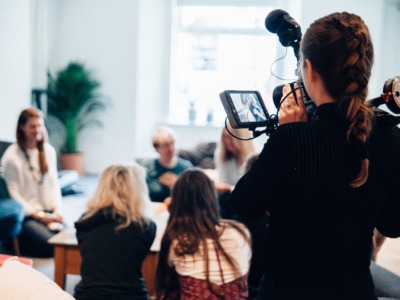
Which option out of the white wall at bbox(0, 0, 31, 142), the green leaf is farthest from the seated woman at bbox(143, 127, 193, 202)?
the green leaf

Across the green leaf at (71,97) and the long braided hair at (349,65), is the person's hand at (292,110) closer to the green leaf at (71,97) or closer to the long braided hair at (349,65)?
the long braided hair at (349,65)

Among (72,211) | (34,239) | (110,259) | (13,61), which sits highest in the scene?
(13,61)

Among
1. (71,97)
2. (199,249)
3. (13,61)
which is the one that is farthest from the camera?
(71,97)

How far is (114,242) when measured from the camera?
2123 mm

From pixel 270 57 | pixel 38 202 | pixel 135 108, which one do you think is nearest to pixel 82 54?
pixel 135 108

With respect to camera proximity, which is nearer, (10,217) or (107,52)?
(10,217)

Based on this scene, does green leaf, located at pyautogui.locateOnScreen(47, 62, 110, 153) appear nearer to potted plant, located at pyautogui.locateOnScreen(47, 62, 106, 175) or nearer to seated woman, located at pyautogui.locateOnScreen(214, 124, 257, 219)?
potted plant, located at pyautogui.locateOnScreen(47, 62, 106, 175)

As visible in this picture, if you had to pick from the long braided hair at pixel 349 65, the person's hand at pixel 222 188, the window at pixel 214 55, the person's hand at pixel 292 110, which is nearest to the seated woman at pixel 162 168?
the person's hand at pixel 222 188


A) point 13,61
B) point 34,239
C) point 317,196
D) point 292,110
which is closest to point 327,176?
point 317,196

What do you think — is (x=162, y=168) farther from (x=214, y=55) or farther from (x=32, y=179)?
(x=214, y=55)

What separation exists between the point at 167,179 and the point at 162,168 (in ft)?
0.42

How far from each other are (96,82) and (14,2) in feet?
5.14

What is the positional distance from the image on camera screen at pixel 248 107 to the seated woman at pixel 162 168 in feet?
7.86

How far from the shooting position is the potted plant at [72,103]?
632 centimetres
